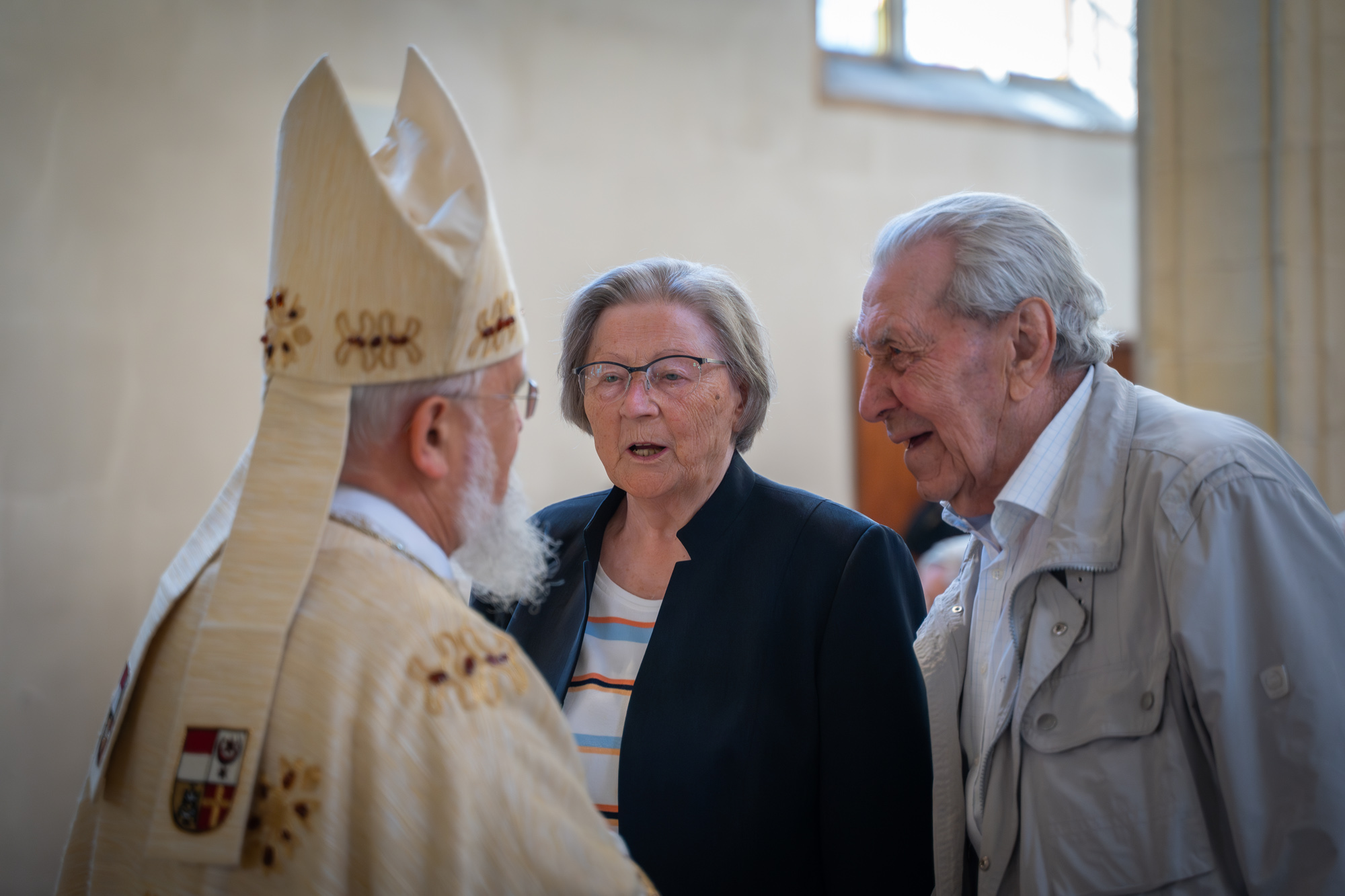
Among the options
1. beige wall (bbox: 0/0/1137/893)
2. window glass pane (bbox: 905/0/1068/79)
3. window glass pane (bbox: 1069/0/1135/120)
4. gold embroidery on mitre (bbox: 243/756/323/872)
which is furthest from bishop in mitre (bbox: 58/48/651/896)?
window glass pane (bbox: 1069/0/1135/120)

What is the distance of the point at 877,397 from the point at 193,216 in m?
4.45

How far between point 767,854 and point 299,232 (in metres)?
1.32

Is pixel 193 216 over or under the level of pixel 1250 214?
over

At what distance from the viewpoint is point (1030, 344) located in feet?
5.82

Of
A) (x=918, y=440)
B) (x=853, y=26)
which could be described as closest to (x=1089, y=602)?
(x=918, y=440)

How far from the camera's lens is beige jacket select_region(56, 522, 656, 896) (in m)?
1.03

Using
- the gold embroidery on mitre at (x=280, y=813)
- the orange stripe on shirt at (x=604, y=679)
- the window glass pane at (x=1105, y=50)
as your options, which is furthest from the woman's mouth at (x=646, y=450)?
the window glass pane at (x=1105, y=50)

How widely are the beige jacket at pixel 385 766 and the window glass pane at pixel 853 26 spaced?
6.43m

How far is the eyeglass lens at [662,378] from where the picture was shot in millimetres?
2070

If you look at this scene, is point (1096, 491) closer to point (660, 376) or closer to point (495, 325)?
point (660, 376)

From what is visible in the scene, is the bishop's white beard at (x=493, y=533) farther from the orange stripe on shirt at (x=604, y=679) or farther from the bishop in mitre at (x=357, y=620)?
the orange stripe on shirt at (x=604, y=679)

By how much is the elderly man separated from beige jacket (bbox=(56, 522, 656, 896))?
808 mm

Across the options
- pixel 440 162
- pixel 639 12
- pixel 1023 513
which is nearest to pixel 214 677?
pixel 440 162

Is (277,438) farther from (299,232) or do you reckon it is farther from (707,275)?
(707,275)
